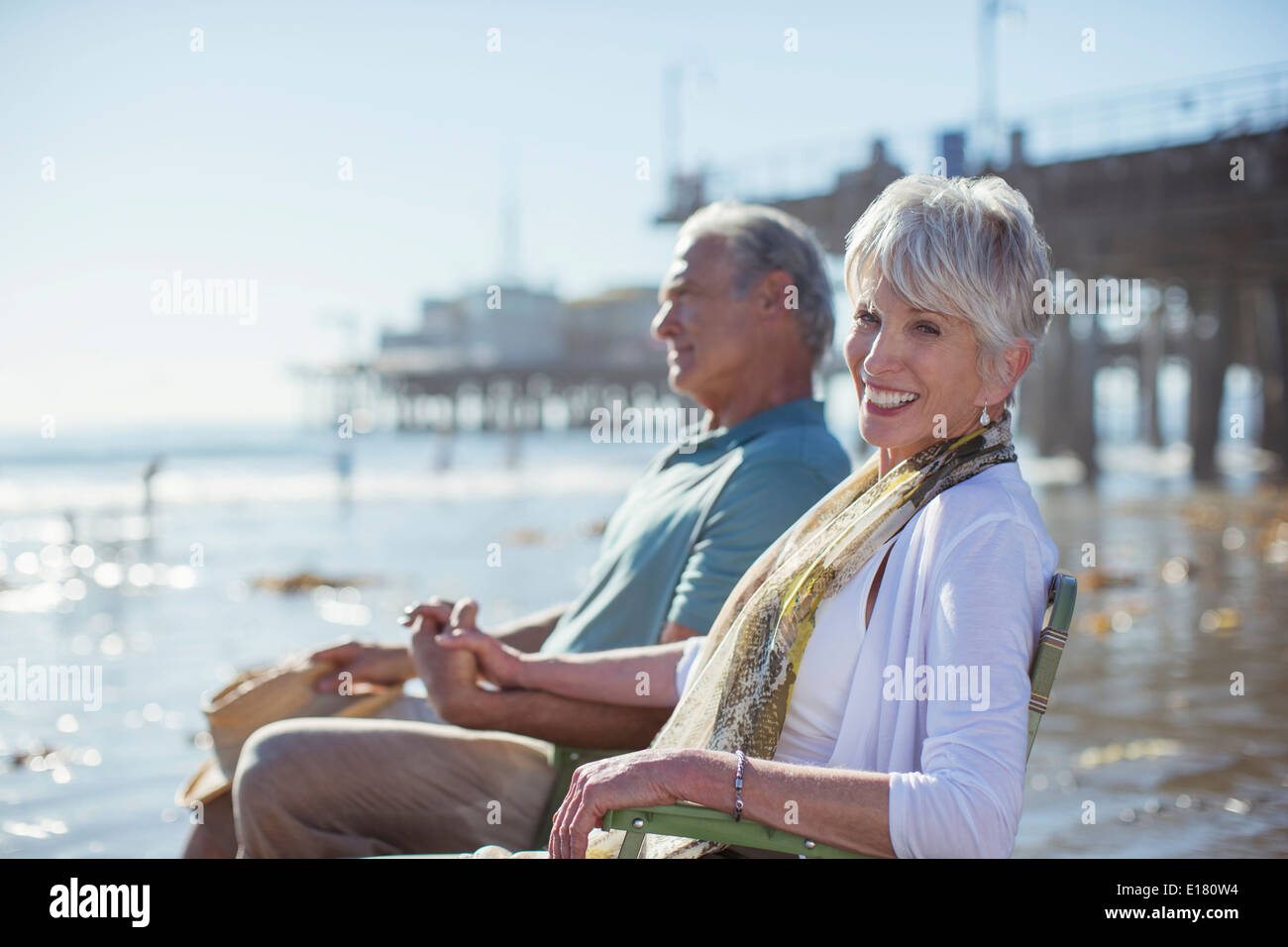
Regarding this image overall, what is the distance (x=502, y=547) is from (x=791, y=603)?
11804mm

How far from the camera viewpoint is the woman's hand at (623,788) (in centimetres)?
159

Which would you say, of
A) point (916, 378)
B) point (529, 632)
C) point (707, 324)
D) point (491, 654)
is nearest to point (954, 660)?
point (916, 378)

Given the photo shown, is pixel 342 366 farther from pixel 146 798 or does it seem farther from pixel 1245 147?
pixel 146 798

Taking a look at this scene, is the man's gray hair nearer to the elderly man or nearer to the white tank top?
the elderly man

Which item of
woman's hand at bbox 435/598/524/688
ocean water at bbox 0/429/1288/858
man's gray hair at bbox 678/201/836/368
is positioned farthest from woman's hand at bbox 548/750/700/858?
ocean water at bbox 0/429/1288/858

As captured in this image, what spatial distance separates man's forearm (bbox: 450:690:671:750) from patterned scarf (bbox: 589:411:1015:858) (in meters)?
0.59

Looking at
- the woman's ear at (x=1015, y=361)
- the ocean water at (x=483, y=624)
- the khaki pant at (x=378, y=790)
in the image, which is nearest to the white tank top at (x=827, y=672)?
the woman's ear at (x=1015, y=361)

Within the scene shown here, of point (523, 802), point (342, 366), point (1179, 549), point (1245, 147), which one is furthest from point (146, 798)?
point (342, 366)

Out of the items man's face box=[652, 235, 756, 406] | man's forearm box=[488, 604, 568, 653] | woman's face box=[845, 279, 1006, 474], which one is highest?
man's face box=[652, 235, 756, 406]

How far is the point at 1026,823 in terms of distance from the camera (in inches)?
149

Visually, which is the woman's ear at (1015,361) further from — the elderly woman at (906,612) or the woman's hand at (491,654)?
the woman's hand at (491,654)

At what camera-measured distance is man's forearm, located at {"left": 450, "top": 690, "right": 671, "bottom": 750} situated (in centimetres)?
244

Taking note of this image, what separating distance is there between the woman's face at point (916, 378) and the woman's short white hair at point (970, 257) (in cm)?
2

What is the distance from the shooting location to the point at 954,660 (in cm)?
Answer: 153
